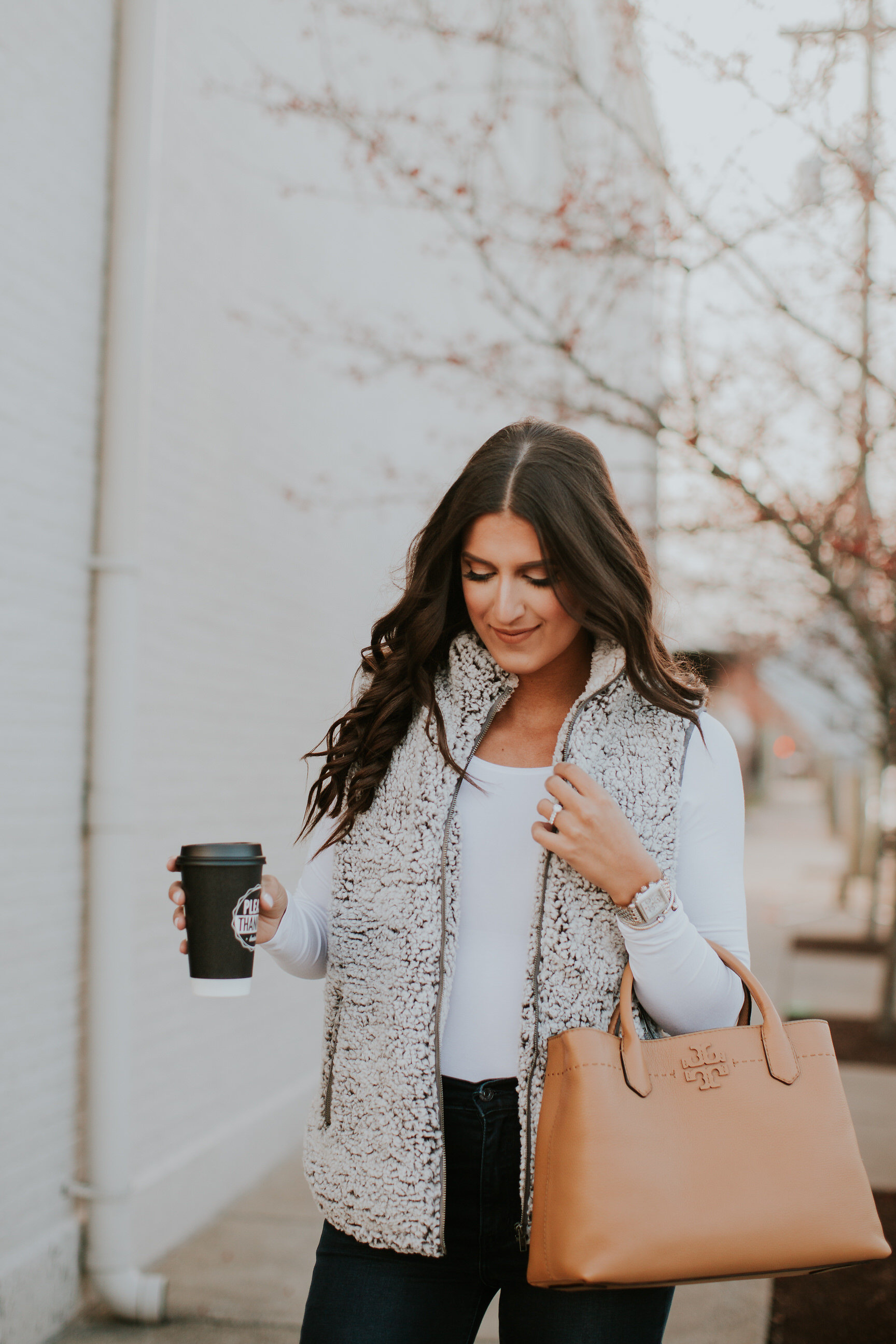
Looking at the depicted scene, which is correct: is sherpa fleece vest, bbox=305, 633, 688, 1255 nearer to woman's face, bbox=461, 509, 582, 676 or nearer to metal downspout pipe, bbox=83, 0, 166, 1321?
woman's face, bbox=461, 509, 582, 676

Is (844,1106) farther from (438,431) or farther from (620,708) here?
(438,431)

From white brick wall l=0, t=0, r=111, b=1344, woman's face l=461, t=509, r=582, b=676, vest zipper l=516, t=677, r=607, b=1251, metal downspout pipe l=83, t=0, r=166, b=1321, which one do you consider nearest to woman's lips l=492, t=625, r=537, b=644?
woman's face l=461, t=509, r=582, b=676

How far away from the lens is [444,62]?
6.88 m

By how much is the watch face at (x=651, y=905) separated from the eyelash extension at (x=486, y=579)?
1.68 feet

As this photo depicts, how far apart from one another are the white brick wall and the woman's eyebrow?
1734mm

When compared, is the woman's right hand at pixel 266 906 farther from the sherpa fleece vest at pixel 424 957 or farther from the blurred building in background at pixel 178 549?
the blurred building in background at pixel 178 549

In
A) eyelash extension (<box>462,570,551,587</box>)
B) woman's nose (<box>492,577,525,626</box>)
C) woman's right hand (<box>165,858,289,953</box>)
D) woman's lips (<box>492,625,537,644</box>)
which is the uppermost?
eyelash extension (<box>462,570,551,587</box>)

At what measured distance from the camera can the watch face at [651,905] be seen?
1607 mm

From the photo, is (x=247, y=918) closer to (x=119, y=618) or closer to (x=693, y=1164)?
(x=693, y=1164)

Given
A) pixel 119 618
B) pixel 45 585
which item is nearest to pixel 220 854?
pixel 45 585

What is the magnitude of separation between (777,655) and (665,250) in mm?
5350

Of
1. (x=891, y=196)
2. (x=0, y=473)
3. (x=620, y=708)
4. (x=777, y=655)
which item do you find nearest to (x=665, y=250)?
(x=891, y=196)


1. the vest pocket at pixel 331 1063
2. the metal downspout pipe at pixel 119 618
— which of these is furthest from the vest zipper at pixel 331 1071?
the metal downspout pipe at pixel 119 618

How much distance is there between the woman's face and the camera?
1857 millimetres
